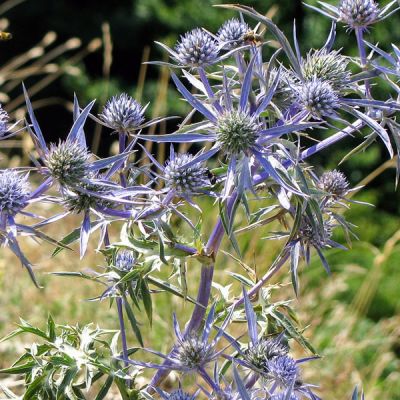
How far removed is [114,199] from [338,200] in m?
0.56

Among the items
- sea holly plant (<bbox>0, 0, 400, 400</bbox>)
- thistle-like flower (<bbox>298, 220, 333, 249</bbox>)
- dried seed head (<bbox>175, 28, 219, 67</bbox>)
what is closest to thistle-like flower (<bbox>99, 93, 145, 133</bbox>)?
sea holly plant (<bbox>0, 0, 400, 400</bbox>)

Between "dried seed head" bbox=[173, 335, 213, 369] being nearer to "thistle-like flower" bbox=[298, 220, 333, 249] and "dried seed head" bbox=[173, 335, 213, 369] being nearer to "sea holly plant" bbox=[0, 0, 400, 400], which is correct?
"sea holly plant" bbox=[0, 0, 400, 400]

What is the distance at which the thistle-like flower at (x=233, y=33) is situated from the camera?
1.48 metres

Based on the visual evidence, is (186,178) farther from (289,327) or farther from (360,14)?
(360,14)

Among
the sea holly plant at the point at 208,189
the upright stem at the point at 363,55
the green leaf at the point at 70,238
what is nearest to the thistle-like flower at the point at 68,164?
the sea holly plant at the point at 208,189

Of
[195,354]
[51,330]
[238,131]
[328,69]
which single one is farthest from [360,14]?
[51,330]

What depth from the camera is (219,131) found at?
53.6 inches

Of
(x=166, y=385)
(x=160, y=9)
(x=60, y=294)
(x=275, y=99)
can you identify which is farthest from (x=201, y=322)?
(x=160, y=9)

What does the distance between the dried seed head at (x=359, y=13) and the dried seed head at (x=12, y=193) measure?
76cm

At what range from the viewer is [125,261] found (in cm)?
151

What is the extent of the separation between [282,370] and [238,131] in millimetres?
446

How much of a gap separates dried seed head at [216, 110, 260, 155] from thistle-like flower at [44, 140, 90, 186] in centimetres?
26

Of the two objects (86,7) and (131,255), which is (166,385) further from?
(86,7)

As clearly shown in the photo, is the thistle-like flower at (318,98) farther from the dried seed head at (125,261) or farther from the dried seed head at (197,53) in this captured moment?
the dried seed head at (125,261)
